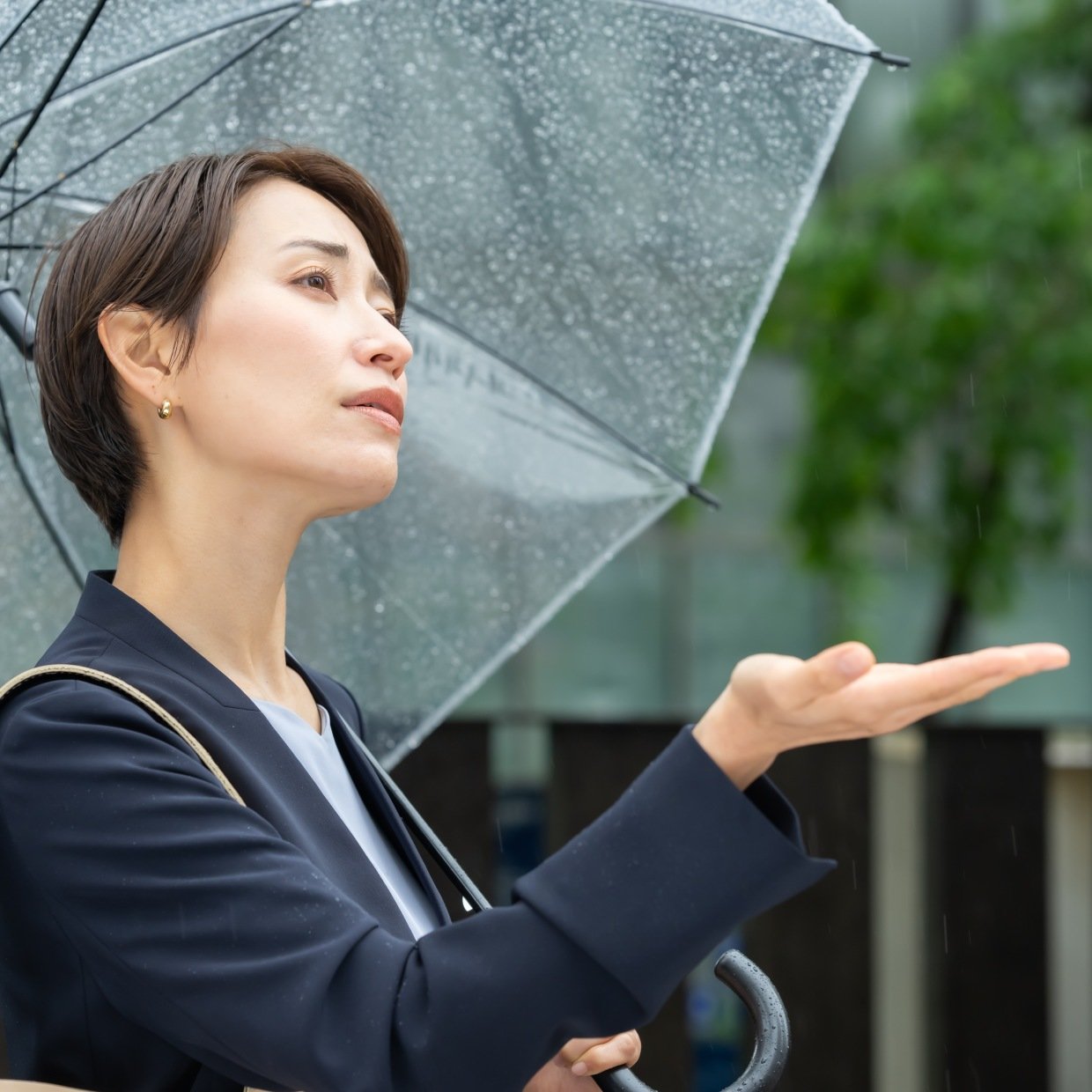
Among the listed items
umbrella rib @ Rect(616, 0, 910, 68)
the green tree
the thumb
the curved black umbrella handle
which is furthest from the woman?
the green tree

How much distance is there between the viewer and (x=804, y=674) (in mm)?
1009

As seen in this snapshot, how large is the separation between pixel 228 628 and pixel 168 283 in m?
0.36

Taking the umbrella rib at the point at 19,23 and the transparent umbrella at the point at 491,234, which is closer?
the umbrella rib at the point at 19,23

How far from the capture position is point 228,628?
1.62 m

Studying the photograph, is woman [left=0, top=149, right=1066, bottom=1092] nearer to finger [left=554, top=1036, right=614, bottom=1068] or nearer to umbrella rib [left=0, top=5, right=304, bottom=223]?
finger [left=554, top=1036, right=614, bottom=1068]

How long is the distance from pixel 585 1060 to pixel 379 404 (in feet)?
2.34

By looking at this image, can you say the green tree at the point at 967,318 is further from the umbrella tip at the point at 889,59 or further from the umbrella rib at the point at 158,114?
the umbrella rib at the point at 158,114

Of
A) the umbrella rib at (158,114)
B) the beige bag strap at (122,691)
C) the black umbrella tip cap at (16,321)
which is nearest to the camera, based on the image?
the beige bag strap at (122,691)

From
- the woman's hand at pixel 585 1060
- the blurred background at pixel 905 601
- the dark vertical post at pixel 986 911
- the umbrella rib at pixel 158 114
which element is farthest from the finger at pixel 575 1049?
the dark vertical post at pixel 986 911

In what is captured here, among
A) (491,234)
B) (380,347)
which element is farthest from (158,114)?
(380,347)

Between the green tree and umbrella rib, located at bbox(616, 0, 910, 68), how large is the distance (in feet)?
14.2

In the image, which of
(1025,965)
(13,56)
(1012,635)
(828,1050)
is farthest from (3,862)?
(1012,635)

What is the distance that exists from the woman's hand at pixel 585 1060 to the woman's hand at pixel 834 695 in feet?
2.06

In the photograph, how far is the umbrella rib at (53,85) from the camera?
197 cm
